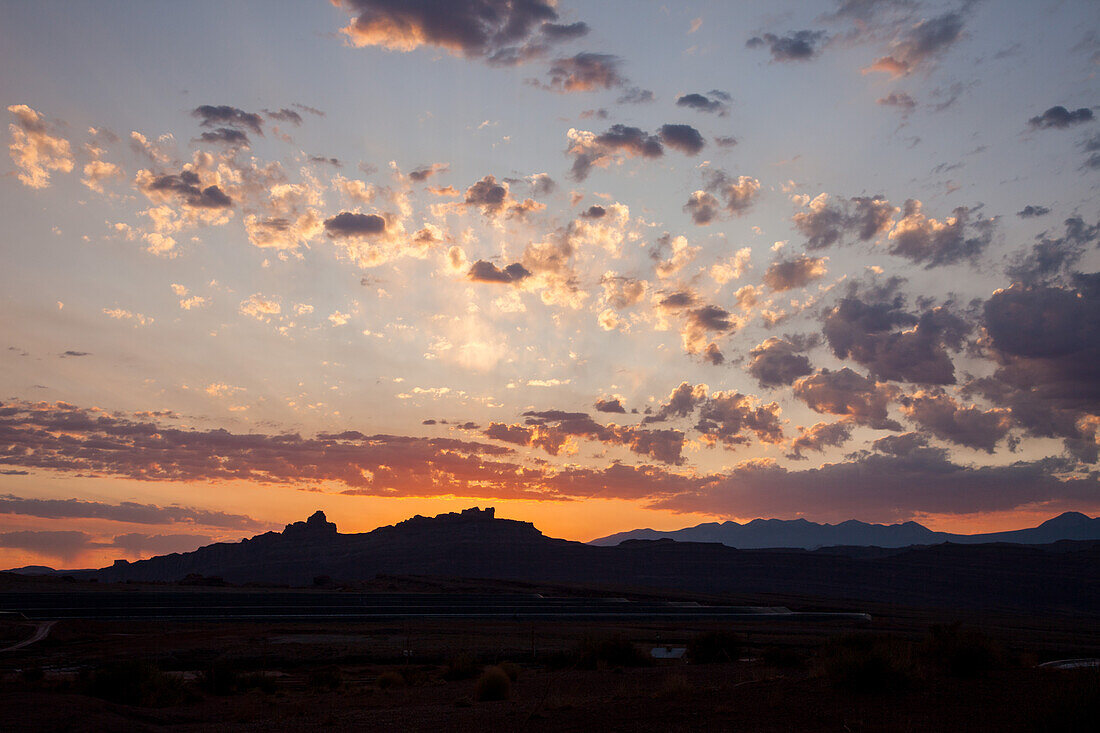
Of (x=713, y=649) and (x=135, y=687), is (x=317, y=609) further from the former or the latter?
(x=135, y=687)

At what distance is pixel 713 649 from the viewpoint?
1596 inches

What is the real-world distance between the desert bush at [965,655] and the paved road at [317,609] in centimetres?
5919

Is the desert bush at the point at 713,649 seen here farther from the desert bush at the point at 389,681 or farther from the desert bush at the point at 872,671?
the desert bush at the point at 872,671

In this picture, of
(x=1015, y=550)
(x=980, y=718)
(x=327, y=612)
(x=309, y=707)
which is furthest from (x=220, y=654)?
(x=1015, y=550)

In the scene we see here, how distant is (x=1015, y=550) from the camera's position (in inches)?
7136

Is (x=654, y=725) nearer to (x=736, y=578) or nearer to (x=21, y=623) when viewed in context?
(x=21, y=623)

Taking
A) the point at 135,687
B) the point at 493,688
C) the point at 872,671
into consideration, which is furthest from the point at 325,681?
the point at 872,671

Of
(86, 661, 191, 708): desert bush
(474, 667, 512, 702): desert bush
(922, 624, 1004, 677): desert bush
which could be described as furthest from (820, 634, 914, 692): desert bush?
(86, 661, 191, 708): desert bush

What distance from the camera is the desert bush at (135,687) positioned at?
26391 millimetres

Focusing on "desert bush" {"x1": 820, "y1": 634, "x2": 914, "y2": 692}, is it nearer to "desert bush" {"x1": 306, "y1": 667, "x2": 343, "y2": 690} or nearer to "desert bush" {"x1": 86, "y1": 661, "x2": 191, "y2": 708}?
"desert bush" {"x1": 306, "y1": 667, "x2": 343, "y2": 690}

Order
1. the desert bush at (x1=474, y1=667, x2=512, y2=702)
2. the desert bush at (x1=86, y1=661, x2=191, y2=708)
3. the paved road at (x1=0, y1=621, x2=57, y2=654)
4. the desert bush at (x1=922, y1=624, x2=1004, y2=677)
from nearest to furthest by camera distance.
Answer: the desert bush at (x1=922, y1=624, x2=1004, y2=677) → the desert bush at (x1=474, y1=667, x2=512, y2=702) → the desert bush at (x1=86, y1=661, x2=191, y2=708) → the paved road at (x1=0, y1=621, x2=57, y2=654)

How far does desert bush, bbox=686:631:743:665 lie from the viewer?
131ft

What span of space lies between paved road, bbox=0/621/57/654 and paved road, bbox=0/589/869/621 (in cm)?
670

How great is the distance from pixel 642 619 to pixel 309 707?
59.6 m
